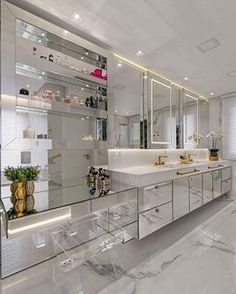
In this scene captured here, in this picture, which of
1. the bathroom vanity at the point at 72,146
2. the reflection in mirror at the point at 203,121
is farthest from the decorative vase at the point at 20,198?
the reflection in mirror at the point at 203,121

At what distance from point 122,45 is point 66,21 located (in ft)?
2.21

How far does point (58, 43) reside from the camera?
1.96 meters

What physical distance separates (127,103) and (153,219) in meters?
1.56

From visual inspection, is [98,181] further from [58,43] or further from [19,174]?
[58,43]

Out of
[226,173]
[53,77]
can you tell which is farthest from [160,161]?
[53,77]

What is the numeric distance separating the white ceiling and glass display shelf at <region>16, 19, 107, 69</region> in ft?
0.47

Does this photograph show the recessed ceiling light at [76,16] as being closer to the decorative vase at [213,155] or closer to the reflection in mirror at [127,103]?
the reflection in mirror at [127,103]

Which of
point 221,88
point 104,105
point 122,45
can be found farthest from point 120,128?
point 221,88

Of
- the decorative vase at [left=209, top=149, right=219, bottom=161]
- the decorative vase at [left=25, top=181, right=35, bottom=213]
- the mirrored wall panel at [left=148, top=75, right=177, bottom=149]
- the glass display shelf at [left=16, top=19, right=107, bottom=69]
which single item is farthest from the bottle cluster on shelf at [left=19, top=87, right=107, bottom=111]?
the decorative vase at [left=209, top=149, right=219, bottom=161]

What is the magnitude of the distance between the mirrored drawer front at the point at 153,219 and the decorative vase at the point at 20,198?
1.14 meters

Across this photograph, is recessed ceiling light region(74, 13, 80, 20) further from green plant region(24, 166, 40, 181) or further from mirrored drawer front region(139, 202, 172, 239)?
mirrored drawer front region(139, 202, 172, 239)

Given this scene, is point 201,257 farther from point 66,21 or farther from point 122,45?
point 66,21

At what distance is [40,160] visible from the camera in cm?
187

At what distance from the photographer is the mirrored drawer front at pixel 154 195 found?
78.5 inches
